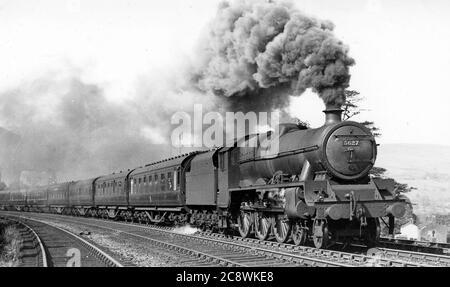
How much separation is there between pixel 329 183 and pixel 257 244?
347 cm

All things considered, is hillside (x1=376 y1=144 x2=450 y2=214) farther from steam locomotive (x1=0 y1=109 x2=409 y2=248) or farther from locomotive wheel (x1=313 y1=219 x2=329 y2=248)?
locomotive wheel (x1=313 y1=219 x2=329 y2=248)

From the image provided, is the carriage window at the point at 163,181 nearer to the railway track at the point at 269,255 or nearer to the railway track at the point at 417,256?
the railway track at the point at 269,255

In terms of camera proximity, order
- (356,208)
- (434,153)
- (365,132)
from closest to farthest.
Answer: (356,208)
(365,132)
(434,153)

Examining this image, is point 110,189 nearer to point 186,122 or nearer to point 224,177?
point 186,122

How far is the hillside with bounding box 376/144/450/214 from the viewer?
3924 cm

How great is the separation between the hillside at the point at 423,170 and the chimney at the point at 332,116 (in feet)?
67.7

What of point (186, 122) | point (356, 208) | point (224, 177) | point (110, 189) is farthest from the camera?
point (110, 189)

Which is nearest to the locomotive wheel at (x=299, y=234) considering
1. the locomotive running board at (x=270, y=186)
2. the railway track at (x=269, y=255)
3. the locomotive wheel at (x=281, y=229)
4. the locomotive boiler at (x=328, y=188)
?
the locomotive boiler at (x=328, y=188)

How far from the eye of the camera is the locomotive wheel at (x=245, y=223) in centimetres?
1648

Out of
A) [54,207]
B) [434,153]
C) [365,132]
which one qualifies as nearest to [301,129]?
[365,132]

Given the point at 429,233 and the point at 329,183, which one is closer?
the point at 329,183

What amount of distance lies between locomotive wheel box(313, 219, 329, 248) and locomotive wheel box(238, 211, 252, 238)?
3.90 metres

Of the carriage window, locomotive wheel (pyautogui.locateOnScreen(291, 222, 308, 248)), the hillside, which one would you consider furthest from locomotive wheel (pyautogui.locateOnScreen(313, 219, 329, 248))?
the hillside

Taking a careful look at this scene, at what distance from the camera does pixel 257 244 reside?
49.5ft
